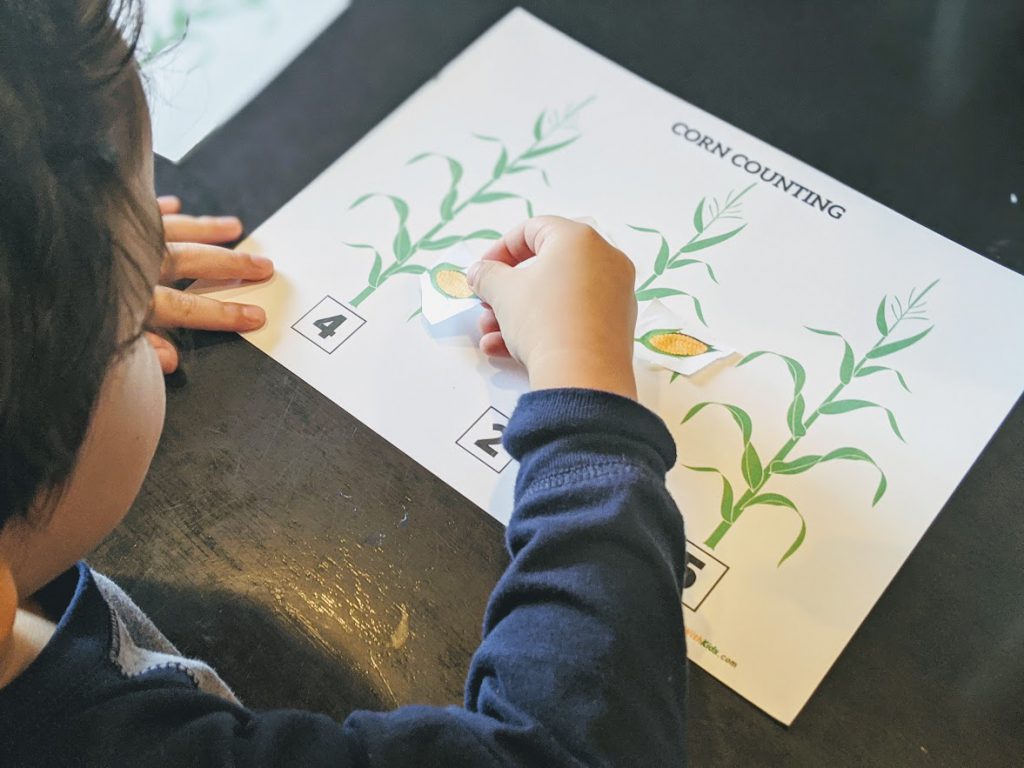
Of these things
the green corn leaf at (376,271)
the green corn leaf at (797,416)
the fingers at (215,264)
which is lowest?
the fingers at (215,264)

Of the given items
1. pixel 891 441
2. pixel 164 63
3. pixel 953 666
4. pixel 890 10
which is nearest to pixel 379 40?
pixel 164 63

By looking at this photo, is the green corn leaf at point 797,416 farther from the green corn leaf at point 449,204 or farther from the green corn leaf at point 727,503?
the green corn leaf at point 449,204

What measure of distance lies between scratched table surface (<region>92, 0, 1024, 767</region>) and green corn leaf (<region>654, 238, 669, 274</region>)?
0.54ft

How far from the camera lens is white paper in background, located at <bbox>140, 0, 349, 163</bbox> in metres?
0.85

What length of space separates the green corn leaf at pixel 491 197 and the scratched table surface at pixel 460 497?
138 millimetres

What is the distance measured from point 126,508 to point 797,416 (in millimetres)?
442

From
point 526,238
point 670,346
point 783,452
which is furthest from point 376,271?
point 783,452

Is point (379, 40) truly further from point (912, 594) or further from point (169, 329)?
point (912, 594)

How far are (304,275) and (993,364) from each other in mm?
518

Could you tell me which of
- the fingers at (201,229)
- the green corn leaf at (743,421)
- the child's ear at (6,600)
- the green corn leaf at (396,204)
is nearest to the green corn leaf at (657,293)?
the green corn leaf at (743,421)

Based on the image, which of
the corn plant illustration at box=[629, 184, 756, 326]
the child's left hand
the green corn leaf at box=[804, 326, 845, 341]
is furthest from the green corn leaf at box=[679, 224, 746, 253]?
the child's left hand

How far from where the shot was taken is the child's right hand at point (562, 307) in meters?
0.61

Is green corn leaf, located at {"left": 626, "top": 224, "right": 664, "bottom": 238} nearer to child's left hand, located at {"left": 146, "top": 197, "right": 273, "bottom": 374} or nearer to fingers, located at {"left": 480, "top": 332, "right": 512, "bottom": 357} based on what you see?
fingers, located at {"left": 480, "top": 332, "right": 512, "bottom": 357}

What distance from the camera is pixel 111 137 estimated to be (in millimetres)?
441
